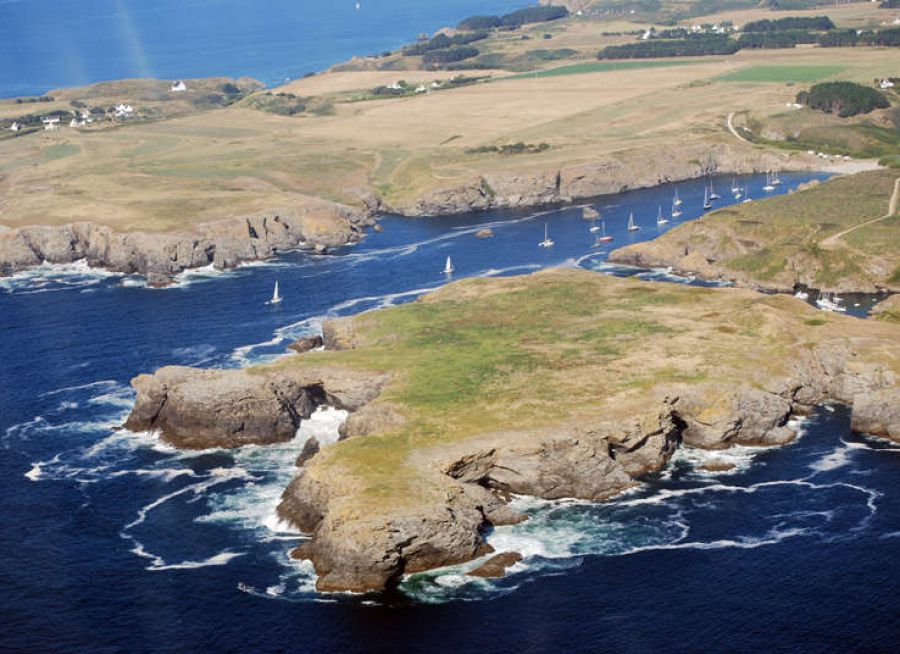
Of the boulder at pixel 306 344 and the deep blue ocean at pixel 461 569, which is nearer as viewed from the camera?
the deep blue ocean at pixel 461 569

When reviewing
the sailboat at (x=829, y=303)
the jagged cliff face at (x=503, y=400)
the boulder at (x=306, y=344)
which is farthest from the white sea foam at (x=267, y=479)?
the sailboat at (x=829, y=303)

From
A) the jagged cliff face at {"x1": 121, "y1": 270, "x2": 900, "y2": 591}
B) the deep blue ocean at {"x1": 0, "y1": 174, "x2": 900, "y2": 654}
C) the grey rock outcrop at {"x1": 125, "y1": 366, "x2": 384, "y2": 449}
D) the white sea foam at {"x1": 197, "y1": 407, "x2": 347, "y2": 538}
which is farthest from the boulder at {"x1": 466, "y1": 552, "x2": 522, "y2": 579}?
the grey rock outcrop at {"x1": 125, "y1": 366, "x2": 384, "y2": 449}

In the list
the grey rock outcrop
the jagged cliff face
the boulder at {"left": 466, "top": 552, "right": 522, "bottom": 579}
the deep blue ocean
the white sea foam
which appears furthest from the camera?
the grey rock outcrop

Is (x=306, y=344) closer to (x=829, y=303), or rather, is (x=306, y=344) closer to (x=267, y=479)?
(x=267, y=479)

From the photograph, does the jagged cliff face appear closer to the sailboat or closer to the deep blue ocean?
the deep blue ocean

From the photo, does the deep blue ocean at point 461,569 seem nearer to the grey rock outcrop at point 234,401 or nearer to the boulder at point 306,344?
the grey rock outcrop at point 234,401

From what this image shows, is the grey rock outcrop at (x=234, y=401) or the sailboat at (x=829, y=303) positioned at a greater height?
the grey rock outcrop at (x=234, y=401)
